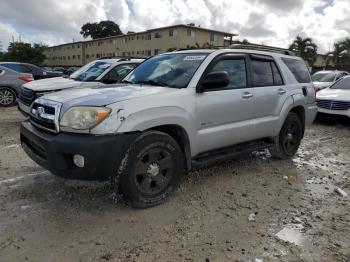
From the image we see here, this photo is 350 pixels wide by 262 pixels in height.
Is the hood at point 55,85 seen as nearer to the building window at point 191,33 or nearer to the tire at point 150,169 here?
the tire at point 150,169

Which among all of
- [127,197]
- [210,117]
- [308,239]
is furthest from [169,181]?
Result: [308,239]

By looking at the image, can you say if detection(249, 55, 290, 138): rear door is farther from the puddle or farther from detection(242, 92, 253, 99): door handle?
the puddle

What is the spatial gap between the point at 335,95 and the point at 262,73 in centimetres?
527

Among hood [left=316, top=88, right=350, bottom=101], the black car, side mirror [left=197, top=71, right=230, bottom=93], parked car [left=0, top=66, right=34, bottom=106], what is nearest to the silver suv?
side mirror [left=197, top=71, right=230, bottom=93]

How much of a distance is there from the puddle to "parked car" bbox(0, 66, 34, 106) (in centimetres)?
978

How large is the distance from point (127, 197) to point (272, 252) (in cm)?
151

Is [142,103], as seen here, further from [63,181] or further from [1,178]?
[1,178]

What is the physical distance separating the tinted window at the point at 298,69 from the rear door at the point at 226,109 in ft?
4.26

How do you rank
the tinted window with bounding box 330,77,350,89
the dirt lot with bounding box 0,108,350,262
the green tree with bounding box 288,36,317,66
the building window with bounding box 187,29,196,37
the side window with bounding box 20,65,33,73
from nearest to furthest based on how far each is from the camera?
the dirt lot with bounding box 0,108,350,262, the tinted window with bounding box 330,77,350,89, the side window with bounding box 20,65,33,73, the green tree with bounding box 288,36,317,66, the building window with bounding box 187,29,196,37

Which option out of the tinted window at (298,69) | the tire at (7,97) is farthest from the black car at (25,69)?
the tinted window at (298,69)

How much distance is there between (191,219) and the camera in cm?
351

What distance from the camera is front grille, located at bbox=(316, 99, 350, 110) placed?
29.2 feet

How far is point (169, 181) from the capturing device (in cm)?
383

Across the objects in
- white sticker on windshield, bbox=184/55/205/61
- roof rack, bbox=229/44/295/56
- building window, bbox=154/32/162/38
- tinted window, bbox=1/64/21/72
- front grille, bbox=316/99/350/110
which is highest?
building window, bbox=154/32/162/38
